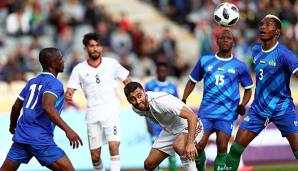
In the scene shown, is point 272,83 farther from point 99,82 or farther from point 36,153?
point 36,153

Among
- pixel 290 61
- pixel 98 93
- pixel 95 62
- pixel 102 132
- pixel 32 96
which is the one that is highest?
pixel 95 62

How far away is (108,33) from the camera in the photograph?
25203 millimetres

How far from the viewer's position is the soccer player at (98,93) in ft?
49.4

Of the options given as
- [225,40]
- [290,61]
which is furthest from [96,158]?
[290,61]

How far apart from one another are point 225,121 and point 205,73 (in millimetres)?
853

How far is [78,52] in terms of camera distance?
2422 cm

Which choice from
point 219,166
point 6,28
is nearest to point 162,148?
point 219,166

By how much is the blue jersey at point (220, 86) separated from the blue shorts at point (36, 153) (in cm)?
301

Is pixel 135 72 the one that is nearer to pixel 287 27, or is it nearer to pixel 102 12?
pixel 102 12

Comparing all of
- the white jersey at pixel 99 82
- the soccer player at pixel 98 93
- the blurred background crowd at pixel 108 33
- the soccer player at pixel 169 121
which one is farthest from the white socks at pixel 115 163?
the blurred background crowd at pixel 108 33

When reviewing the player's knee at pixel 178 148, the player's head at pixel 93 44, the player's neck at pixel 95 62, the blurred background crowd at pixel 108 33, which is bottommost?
the player's knee at pixel 178 148

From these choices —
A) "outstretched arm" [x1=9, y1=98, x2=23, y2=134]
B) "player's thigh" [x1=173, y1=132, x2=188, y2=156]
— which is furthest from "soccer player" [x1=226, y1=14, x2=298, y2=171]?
"outstretched arm" [x1=9, y1=98, x2=23, y2=134]

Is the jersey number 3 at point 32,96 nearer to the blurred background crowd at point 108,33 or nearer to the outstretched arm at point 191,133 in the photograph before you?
the outstretched arm at point 191,133

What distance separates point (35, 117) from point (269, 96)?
3601mm
